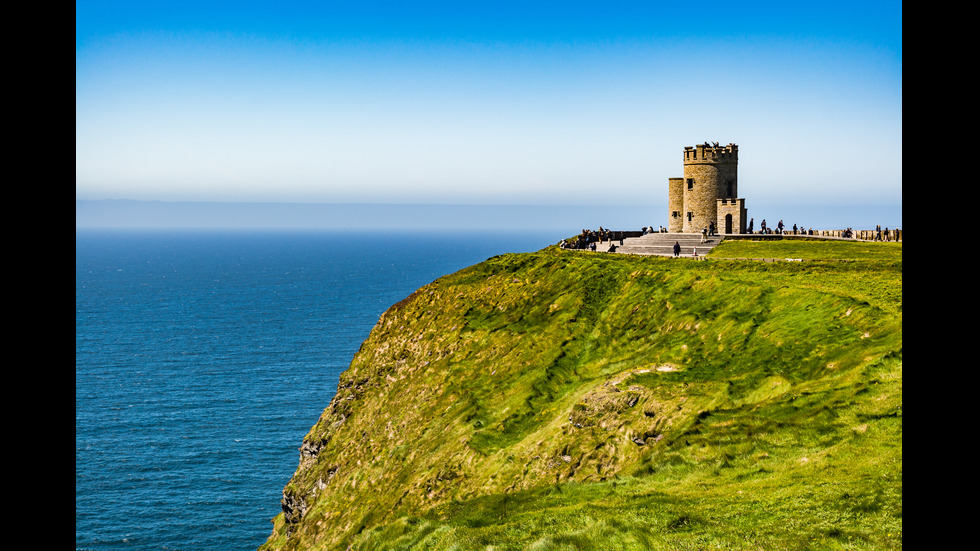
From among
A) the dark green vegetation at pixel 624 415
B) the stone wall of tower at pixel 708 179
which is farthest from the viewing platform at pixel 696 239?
the dark green vegetation at pixel 624 415

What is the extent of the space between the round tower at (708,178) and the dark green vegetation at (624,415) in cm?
2491

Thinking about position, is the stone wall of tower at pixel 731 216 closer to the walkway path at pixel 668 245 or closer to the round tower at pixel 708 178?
the round tower at pixel 708 178

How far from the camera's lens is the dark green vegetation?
14.8 meters

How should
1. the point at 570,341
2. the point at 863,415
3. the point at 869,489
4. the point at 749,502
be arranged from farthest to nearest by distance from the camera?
the point at 570,341, the point at 863,415, the point at 749,502, the point at 869,489

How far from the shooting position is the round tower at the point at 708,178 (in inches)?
2886

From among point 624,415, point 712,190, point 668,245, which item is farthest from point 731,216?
point 624,415

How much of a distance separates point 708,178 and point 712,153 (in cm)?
249

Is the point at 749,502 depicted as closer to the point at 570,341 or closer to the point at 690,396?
the point at 690,396

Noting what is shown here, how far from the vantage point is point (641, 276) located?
38.6 m

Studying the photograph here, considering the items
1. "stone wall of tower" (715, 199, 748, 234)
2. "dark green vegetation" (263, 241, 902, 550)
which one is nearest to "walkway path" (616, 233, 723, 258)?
"stone wall of tower" (715, 199, 748, 234)

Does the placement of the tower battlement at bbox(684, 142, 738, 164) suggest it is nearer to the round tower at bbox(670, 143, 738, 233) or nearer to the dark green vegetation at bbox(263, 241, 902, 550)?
the round tower at bbox(670, 143, 738, 233)

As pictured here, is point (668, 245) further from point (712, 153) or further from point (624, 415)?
point (624, 415)
